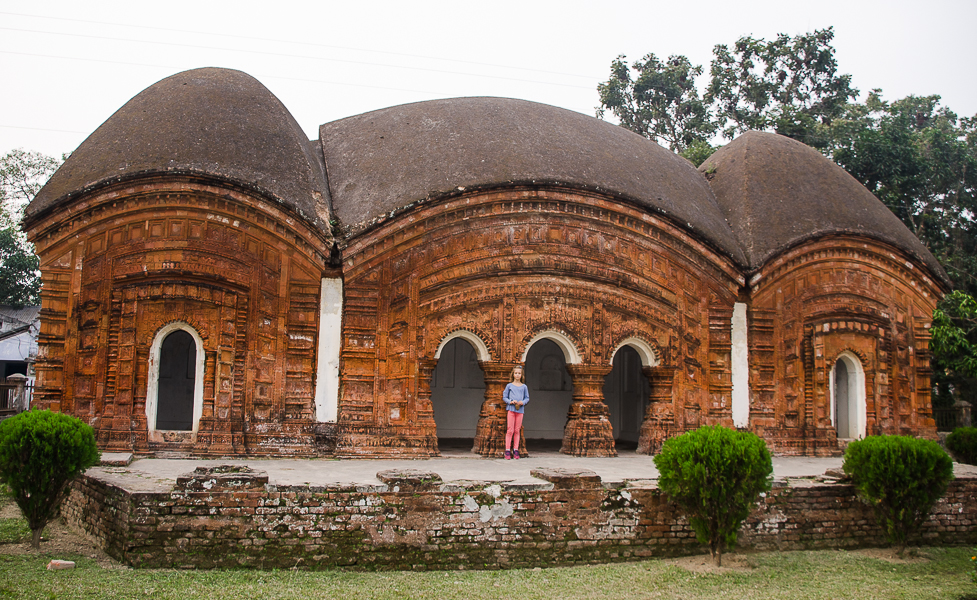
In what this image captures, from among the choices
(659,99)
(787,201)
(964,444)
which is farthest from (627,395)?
(659,99)

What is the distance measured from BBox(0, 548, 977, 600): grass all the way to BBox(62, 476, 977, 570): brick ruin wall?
0.65ft

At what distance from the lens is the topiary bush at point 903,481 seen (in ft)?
24.5

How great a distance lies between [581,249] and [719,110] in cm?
1601

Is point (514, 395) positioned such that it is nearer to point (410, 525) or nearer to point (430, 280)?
point (430, 280)

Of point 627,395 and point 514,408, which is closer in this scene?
point 514,408

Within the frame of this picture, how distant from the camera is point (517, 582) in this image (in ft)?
20.0

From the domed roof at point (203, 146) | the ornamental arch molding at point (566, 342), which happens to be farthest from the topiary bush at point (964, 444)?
the domed roof at point (203, 146)

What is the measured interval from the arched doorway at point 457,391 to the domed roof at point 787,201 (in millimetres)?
4980

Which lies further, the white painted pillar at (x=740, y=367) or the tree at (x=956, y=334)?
the tree at (x=956, y=334)

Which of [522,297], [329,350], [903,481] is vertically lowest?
[903,481]

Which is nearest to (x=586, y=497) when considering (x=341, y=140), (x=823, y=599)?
(x=823, y=599)

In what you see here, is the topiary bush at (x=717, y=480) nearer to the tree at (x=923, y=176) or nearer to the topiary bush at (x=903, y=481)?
the topiary bush at (x=903, y=481)

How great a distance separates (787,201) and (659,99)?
13941 millimetres

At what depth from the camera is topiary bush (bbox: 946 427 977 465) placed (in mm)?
12602
